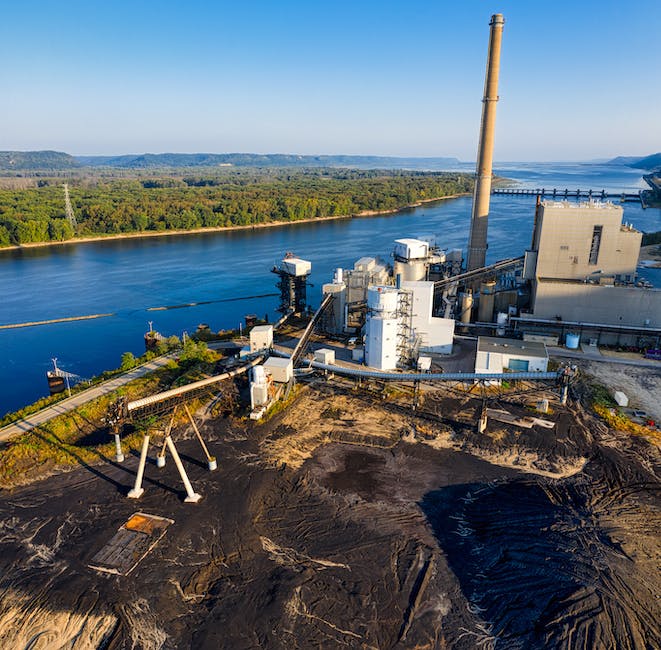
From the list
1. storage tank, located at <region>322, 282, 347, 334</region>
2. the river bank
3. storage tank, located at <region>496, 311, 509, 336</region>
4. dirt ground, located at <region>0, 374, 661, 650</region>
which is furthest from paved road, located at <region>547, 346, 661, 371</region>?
the river bank

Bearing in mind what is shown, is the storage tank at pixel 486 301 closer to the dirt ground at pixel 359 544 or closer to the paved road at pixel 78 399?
the dirt ground at pixel 359 544

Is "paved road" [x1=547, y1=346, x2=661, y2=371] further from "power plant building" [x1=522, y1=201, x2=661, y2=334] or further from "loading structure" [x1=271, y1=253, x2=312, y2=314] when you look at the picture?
"loading structure" [x1=271, y1=253, x2=312, y2=314]

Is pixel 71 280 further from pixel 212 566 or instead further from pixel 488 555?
pixel 488 555

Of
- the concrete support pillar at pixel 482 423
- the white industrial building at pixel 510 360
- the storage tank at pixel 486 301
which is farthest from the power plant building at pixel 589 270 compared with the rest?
the concrete support pillar at pixel 482 423

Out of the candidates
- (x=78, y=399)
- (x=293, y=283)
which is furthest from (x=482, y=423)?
(x=78, y=399)

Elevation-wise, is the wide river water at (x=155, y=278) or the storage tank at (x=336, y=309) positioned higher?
the storage tank at (x=336, y=309)

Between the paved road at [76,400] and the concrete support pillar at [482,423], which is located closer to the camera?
the paved road at [76,400]

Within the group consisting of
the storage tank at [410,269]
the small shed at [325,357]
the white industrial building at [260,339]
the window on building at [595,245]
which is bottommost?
the small shed at [325,357]

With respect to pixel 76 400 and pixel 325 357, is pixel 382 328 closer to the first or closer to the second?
pixel 325 357
